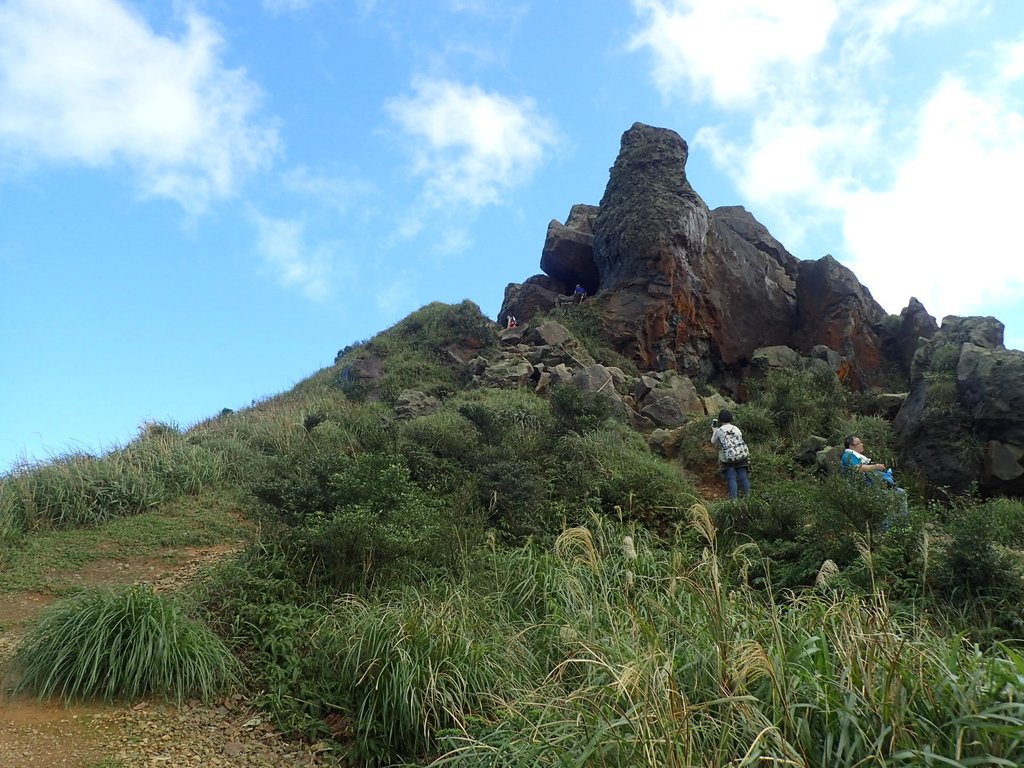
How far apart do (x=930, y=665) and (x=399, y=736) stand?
11.6ft

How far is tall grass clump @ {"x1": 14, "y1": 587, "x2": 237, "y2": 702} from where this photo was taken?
6168 mm

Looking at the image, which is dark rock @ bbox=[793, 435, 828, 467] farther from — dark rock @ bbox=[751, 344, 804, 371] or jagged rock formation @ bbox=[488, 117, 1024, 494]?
dark rock @ bbox=[751, 344, 804, 371]

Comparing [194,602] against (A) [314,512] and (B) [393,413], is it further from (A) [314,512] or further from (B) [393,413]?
(B) [393,413]

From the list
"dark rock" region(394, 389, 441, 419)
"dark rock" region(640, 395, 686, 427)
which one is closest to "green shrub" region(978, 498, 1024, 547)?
"dark rock" region(640, 395, 686, 427)

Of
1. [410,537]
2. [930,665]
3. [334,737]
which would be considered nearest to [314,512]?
[410,537]

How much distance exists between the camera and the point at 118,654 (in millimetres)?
6312

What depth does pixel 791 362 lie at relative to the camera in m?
25.5

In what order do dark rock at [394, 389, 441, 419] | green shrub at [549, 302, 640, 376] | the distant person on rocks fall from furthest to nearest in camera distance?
green shrub at [549, 302, 640, 376]
dark rock at [394, 389, 441, 419]
the distant person on rocks

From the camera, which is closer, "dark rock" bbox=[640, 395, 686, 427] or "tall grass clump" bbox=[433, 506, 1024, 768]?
"tall grass clump" bbox=[433, 506, 1024, 768]

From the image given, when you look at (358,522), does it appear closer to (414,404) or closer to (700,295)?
(414,404)

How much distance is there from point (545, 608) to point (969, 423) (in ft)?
33.5

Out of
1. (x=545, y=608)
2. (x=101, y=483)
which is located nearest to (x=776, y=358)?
(x=101, y=483)

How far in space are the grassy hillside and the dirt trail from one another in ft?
0.54

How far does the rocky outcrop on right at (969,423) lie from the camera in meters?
13.2
